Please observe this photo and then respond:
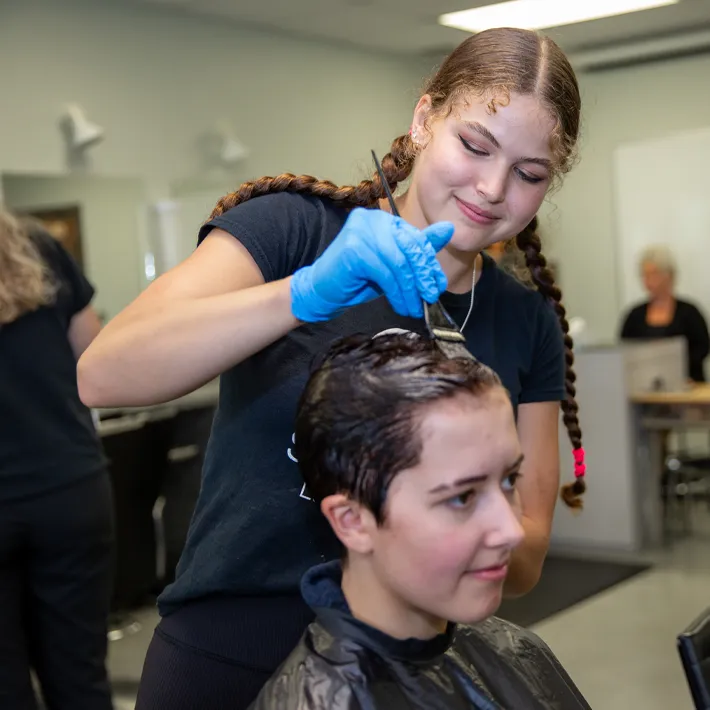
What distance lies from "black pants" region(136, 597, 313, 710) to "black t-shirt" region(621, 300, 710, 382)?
4.80 metres

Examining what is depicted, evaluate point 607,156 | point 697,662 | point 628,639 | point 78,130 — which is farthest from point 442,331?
point 607,156

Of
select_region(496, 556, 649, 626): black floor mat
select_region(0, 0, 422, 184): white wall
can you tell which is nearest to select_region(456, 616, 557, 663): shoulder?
select_region(496, 556, 649, 626): black floor mat

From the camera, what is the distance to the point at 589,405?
4.56 meters

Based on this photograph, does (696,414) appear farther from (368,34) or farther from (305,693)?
(305,693)

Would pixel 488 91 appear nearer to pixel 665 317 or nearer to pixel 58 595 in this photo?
pixel 58 595

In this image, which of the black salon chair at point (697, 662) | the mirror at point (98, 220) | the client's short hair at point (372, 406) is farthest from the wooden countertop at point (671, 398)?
the client's short hair at point (372, 406)

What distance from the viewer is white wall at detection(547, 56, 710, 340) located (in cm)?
634

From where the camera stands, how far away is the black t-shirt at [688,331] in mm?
5527

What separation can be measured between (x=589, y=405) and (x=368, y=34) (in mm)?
2552

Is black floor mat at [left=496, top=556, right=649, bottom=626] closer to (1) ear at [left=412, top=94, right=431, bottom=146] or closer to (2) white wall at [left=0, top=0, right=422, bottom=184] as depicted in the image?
(2) white wall at [left=0, top=0, right=422, bottom=184]

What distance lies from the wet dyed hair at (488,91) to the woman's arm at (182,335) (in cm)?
14

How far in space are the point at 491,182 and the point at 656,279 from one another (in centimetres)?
483

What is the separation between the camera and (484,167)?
3.53 feet

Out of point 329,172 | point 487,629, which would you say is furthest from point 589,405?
point 487,629
